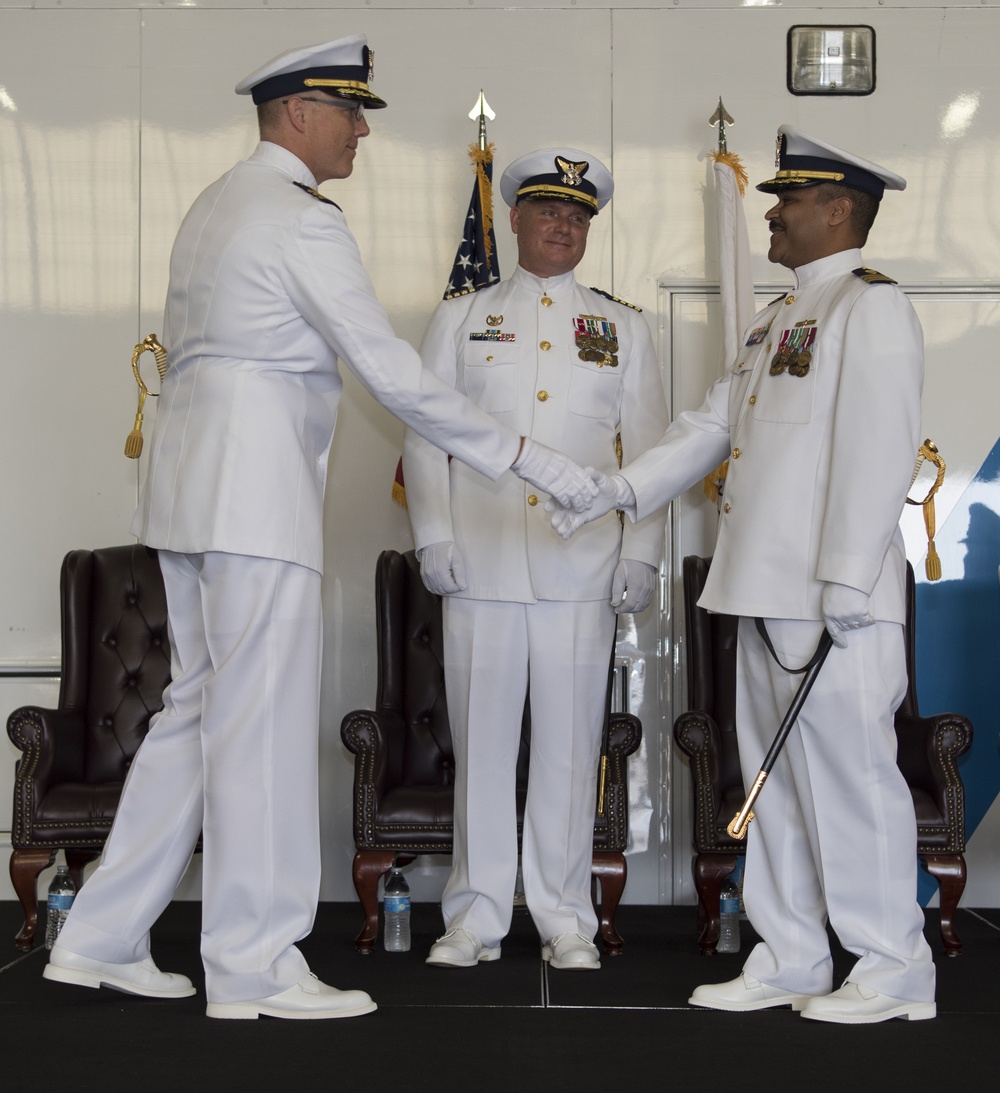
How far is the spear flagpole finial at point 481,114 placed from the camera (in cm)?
471

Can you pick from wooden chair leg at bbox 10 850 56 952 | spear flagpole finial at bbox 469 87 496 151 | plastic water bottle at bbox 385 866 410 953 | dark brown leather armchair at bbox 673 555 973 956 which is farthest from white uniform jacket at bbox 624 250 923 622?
wooden chair leg at bbox 10 850 56 952

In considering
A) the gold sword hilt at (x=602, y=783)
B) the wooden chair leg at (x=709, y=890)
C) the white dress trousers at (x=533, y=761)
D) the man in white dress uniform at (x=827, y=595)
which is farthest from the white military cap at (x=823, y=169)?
the wooden chair leg at (x=709, y=890)

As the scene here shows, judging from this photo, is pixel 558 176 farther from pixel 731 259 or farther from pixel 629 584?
pixel 629 584

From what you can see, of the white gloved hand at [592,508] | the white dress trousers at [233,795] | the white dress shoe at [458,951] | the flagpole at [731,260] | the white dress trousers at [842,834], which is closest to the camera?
the white dress trousers at [233,795]

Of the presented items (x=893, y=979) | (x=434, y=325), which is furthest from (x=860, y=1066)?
(x=434, y=325)

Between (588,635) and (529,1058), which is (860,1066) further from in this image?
(588,635)

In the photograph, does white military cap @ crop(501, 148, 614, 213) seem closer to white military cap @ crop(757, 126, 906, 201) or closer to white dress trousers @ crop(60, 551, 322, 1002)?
white military cap @ crop(757, 126, 906, 201)

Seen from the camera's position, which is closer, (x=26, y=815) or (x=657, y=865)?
(x=26, y=815)

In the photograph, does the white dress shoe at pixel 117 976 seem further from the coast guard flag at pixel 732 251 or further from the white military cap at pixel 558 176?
the coast guard flag at pixel 732 251

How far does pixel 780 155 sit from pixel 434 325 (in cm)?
116

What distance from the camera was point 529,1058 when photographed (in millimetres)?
2666

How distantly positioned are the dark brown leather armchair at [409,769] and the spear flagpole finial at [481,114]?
152 cm

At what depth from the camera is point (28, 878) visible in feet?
13.2

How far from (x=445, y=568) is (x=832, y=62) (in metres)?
2.52
